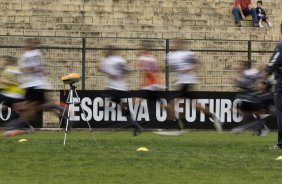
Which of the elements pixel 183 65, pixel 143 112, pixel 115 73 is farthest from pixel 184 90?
pixel 143 112

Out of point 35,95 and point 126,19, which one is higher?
point 126,19

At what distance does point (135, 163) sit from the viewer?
572 inches

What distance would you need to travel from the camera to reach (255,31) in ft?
120

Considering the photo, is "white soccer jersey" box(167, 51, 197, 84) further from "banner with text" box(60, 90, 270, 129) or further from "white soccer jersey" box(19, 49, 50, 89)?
"banner with text" box(60, 90, 270, 129)

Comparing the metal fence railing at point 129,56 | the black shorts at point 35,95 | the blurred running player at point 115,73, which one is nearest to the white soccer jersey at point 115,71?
the blurred running player at point 115,73

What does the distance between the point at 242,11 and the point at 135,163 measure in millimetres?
23177

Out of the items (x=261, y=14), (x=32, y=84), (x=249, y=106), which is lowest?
(x=249, y=106)

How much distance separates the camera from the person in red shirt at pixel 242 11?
3653 cm

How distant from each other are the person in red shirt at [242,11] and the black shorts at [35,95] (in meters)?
17.7

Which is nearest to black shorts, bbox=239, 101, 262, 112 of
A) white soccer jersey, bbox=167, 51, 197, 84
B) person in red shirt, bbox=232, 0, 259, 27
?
white soccer jersey, bbox=167, 51, 197, 84

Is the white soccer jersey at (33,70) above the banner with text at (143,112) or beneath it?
above

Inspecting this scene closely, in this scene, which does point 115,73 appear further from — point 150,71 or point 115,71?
point 150,71

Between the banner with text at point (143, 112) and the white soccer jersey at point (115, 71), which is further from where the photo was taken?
the banner with text at point (143, 112)

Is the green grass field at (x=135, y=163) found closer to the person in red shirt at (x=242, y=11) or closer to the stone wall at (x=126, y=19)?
the stone wall at (x=126, y=19)
